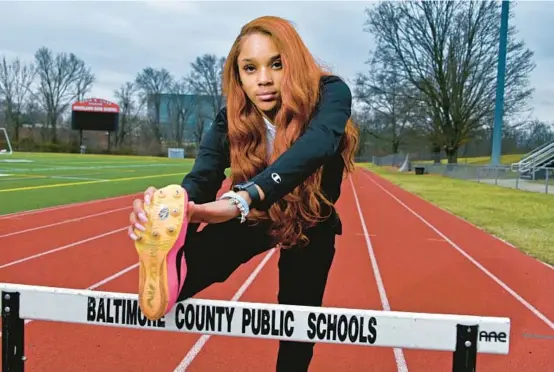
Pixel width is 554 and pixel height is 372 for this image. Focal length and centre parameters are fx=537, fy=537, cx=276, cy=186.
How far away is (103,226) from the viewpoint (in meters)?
8.78

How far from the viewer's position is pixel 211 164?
174 cm

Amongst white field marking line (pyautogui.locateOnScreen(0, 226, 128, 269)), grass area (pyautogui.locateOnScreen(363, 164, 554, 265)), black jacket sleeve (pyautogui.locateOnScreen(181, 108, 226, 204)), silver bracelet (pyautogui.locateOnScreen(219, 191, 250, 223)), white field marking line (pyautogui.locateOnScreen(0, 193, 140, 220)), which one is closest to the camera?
silver bracelet (pyautogui.locateOnScreen(219, 191, 250, 223))

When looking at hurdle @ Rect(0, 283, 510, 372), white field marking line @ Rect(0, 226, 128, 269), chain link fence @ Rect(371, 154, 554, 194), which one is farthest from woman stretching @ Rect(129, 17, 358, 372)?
chain link fence @ Rect(371, 154, 554, 194)

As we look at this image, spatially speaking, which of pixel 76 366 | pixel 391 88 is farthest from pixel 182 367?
pixel 391 88

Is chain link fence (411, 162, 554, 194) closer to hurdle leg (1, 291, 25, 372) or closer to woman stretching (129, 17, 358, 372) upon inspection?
woman stretching (129, 17, 358, 372)

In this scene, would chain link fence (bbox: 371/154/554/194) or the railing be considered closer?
chain link fence (bbox: 371/154/554/194)

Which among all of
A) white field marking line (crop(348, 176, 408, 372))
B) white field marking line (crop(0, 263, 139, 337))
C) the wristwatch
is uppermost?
the wristwatch

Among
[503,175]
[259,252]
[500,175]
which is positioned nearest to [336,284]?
[259,252]

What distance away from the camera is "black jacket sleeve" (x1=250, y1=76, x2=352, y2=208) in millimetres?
1355

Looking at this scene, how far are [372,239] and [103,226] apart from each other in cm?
436

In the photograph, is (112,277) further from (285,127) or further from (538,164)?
(538,164)

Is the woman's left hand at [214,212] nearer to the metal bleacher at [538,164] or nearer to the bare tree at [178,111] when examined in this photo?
the metal bleacher at [538,164]

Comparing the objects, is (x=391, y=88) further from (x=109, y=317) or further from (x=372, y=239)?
(x=109, y=317)

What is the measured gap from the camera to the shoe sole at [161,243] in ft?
3.93
